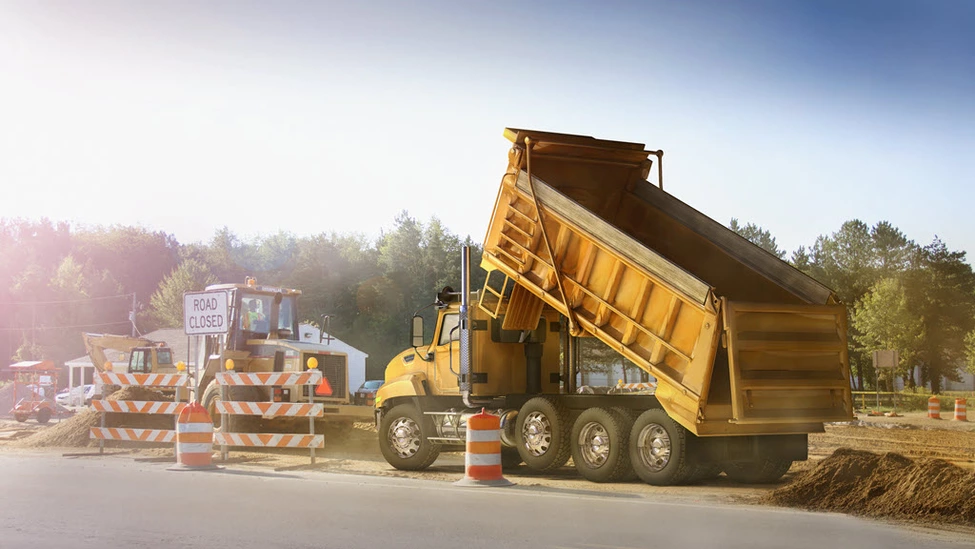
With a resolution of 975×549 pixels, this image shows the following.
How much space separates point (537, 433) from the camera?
16.2m

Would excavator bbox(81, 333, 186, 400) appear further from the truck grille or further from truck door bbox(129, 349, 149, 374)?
the truck grille

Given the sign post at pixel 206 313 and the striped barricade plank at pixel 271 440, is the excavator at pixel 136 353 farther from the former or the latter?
the striped barricade plank at pixel 271 440

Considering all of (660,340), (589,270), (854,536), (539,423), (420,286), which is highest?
(420,286)

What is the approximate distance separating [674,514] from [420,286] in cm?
7144

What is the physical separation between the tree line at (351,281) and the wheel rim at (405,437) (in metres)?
48.0

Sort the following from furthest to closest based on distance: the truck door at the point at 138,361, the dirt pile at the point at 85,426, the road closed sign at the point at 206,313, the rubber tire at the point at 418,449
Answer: the truck door at the point at 138,361 < the dirt pile at the point at 85,426 < the road closed sign at the point at 206,313 < the rubber tire at the point at 418,449

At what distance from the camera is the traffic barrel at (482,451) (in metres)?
14.5

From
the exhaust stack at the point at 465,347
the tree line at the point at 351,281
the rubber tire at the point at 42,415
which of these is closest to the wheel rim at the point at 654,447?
the exhaust stack at the point at 465,347

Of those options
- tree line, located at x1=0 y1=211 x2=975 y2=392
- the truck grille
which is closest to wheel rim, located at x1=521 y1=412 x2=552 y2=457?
the truck grille

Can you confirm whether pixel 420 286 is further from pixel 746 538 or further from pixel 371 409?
pixel 746 538

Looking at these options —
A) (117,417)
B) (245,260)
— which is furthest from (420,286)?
(117,417)

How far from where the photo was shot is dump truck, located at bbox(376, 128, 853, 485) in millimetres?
13289

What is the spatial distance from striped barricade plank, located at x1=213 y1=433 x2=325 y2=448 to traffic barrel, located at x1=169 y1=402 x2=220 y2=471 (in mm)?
1051

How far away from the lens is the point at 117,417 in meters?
24.0
